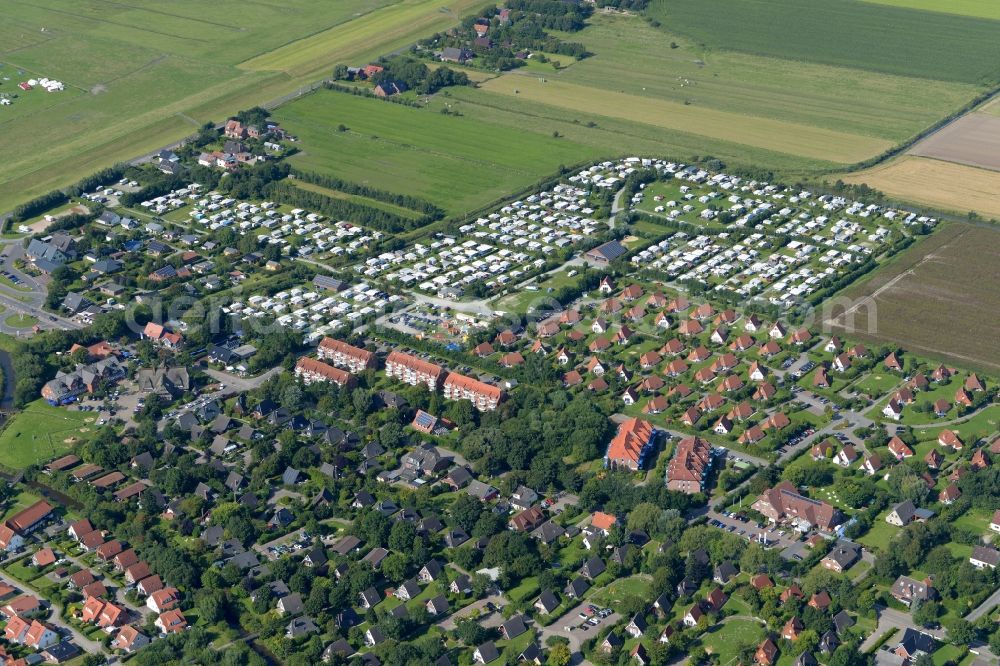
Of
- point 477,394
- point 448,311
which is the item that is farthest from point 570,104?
point 477,394

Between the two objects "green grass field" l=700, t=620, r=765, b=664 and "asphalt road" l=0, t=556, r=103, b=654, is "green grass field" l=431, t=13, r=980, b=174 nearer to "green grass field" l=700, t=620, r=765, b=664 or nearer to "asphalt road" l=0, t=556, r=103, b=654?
"green grass field" l=700, t=620, r=765, b=664

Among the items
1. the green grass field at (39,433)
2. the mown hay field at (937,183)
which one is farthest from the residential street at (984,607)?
the mown hay field at (937,183)

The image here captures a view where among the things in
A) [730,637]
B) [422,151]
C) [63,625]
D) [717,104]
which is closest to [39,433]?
[63,625]

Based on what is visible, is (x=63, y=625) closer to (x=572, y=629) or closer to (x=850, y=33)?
(x=572, y=629)

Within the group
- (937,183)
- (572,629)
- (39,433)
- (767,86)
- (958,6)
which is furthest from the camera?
(958,6)

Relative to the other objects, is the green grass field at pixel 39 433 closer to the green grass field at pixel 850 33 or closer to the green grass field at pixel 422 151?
the green grass field at pixel 422 151
